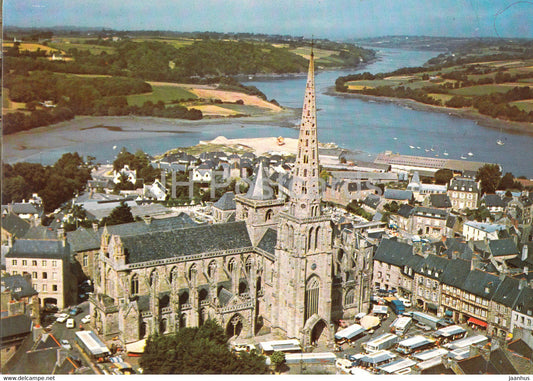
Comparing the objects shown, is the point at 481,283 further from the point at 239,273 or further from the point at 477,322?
the point at 239,273

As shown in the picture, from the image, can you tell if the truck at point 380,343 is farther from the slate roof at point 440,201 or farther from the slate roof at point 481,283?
the slate roof at point 440,201

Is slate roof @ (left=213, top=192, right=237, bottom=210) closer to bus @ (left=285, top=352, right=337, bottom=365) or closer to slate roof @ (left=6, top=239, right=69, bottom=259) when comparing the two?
slate roof @ (left=6, top=239, right=69, bottom=259)

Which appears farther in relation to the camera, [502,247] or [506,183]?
[506,183]

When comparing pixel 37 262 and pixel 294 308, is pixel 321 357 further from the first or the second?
pixel 37 262

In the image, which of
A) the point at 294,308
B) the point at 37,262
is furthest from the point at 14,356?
the point at 294,308

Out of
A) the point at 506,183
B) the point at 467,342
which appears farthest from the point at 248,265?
the point at 506,183

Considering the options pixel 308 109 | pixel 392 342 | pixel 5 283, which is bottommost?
pixel 392 342

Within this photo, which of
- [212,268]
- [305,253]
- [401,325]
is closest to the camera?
[305,253]
